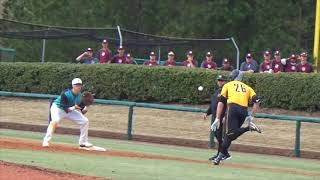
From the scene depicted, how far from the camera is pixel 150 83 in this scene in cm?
2356

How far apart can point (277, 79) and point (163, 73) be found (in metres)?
3.85

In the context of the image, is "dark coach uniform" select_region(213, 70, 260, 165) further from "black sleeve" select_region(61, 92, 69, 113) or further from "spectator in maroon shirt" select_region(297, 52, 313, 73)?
"spectator in maroon shirt" select_region(297, 52, 313, 73)

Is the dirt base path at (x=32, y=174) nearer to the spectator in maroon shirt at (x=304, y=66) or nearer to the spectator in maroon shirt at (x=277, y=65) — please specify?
the spectator in maroon shirt at (x=277, y=65)

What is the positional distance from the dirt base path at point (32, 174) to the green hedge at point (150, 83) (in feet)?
37.2

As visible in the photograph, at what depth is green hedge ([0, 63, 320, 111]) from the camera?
2108 cm

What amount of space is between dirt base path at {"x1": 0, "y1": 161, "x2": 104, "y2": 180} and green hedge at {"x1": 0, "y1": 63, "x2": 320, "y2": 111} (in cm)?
1133

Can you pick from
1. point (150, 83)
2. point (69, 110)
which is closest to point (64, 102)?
point (69, 110)

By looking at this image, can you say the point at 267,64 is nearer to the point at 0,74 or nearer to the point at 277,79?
the point at 277,79

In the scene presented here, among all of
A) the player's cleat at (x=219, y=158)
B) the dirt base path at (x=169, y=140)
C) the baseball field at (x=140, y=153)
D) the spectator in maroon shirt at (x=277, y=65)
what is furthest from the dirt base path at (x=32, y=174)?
the spectator in maroon shirt at (x=277, y=65)

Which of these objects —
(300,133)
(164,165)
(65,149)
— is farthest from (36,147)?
(300,133)

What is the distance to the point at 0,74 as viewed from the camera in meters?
26.4

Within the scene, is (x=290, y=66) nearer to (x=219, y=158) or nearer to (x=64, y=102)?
(x=219, y=158)

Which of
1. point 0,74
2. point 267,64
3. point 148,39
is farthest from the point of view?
point 148,39

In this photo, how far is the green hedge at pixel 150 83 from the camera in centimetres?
2108
